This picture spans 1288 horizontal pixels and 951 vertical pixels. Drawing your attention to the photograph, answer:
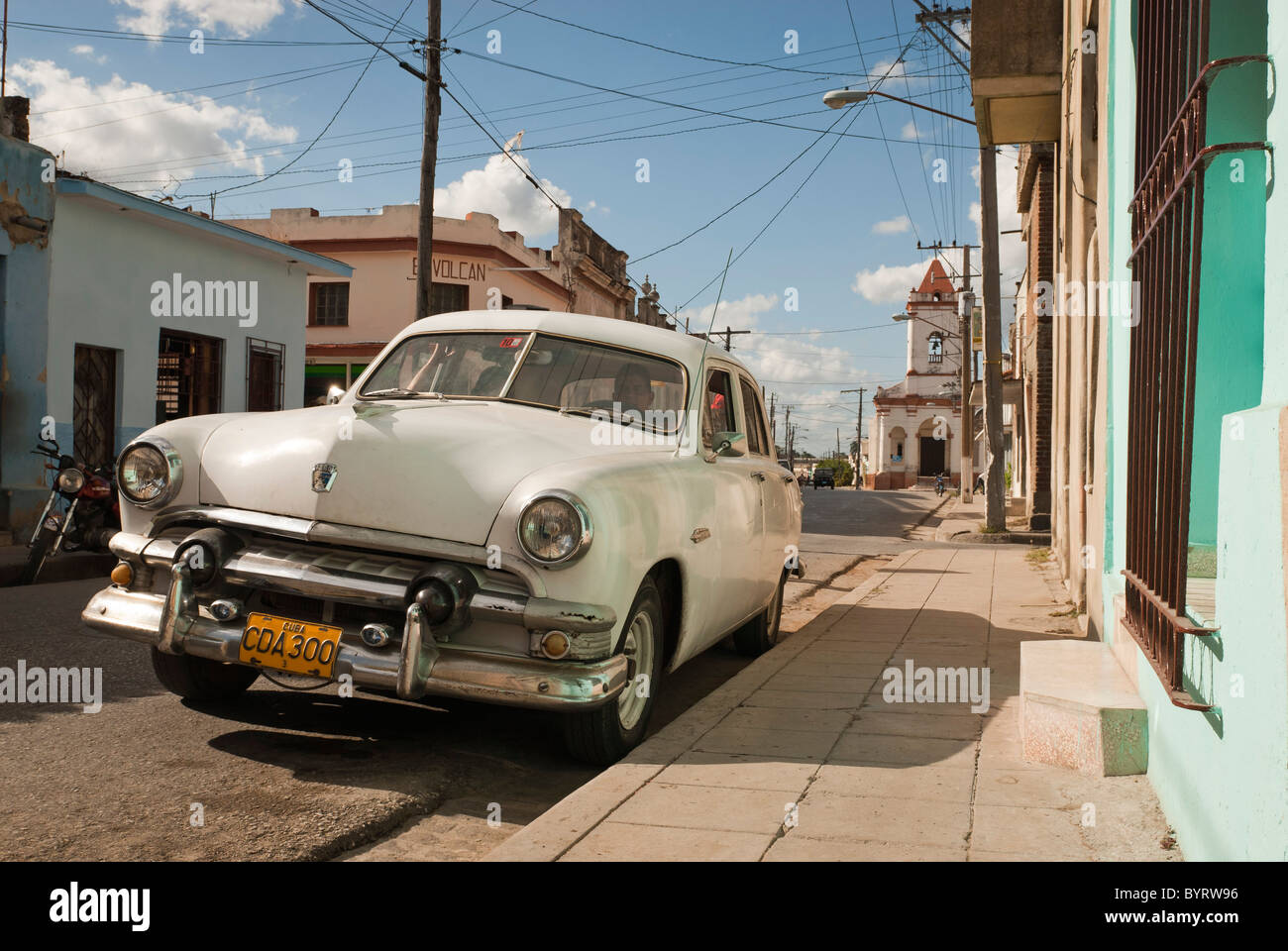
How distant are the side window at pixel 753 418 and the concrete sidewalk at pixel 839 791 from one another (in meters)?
1.31

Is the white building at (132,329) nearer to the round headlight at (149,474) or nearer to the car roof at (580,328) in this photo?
the car roof at (580,328)

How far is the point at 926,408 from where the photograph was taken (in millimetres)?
68062

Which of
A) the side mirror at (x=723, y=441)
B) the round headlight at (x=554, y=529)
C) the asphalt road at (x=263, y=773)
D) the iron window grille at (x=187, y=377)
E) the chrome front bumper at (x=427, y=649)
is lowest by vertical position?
the asphalt road at (x=263, y=773)

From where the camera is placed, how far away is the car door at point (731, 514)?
5.32 m

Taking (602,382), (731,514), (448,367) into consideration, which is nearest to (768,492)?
(731,514)

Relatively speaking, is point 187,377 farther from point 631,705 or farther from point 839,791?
point 839,791

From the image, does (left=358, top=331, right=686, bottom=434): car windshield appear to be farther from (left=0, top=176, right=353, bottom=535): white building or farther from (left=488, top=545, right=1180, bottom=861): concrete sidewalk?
(left=0, top=176, right=353, bottom=535): white building

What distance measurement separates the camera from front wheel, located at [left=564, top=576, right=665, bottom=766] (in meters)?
4.15

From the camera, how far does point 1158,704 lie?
3.58 m

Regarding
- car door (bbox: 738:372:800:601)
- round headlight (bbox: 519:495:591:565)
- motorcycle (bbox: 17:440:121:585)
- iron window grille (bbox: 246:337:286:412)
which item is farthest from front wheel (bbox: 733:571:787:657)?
iron window grille (bbox: 246:337:286:412)

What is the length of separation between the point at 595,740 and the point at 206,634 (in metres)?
1.48

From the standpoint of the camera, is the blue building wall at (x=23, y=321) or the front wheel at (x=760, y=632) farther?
the blue building wall at (x=23, y=321)

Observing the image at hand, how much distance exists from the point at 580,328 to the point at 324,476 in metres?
1.79

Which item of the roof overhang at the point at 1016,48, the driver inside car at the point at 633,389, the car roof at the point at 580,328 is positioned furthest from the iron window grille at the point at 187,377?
the driver inside car at the point at 633,389
